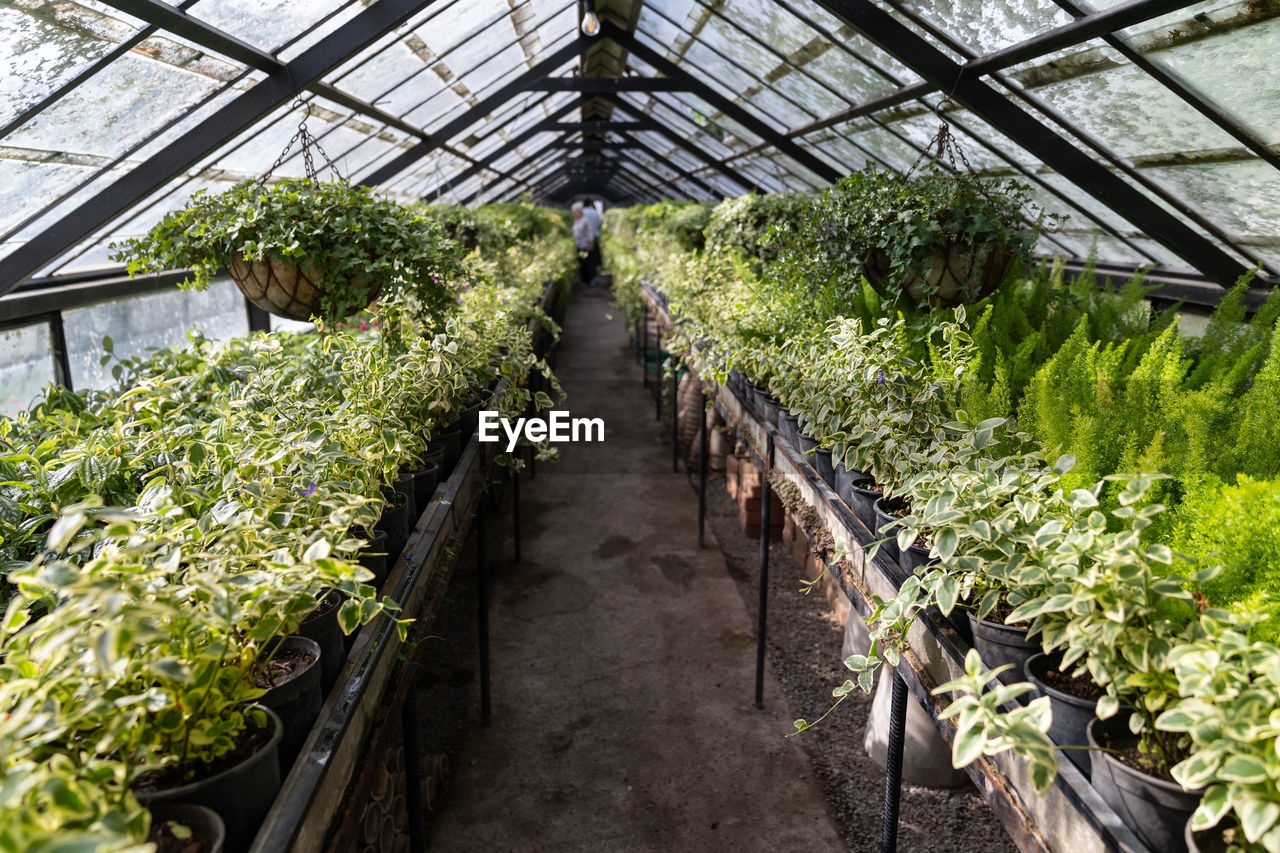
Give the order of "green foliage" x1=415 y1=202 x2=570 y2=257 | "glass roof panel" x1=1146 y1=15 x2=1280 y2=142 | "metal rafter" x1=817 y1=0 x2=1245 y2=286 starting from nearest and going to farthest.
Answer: "glass roof panel" x1=1146 y1=15 x2=1280 y2=142 → "metal rafter" x1=817 y1=0 x2=1245 y2=286 → "green foliage" x1=415 y1=202 x2=570 y2=257

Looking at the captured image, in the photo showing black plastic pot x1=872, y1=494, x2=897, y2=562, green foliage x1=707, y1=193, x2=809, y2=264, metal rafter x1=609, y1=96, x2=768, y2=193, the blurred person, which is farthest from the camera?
the blurred person

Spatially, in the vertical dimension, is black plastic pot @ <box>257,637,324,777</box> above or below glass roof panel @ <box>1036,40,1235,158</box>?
below

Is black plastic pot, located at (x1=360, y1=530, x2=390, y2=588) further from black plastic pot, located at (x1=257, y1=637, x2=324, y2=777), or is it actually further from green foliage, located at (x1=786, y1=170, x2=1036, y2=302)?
green foliage, located at (x1=786, y1=170, x2=1036, y2=302)

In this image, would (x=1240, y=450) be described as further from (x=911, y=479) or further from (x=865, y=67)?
(x=865, y=67)

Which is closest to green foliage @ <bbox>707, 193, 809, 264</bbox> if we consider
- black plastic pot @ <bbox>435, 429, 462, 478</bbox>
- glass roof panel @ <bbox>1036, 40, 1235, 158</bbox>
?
glass roof panel @ <bbox>1036, 40, 1235, 158</bbox>

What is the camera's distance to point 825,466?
89.8 inches

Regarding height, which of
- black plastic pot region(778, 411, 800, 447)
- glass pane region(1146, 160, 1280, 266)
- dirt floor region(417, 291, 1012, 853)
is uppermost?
glass pane region(1146, 160, 1280, 266)

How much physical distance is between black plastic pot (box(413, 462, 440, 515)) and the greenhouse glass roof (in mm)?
1594

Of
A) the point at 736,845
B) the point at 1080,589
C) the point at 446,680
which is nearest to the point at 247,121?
the point at 446,680

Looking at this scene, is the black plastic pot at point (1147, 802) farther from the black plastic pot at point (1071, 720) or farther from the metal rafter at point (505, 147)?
the metal rafter at point (505, 147)

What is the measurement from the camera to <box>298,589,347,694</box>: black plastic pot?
1.32 m

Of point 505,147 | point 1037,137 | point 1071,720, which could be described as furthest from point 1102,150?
point 505,147

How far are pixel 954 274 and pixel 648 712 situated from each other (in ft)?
6.15

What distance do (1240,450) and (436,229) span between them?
2193 mm
